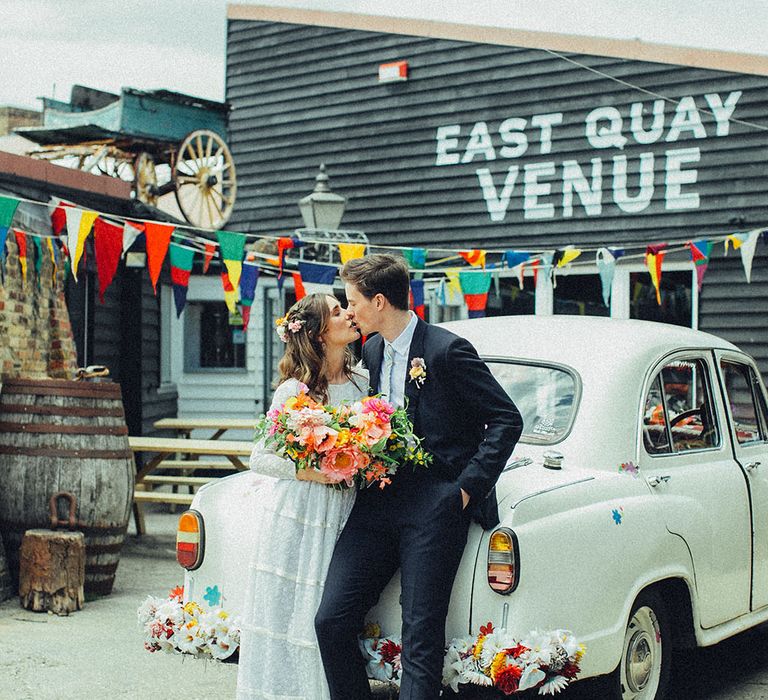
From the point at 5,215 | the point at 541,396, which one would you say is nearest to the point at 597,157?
the point at 5,215

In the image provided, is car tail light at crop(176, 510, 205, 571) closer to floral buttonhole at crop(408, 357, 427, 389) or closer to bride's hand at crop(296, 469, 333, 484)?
bride's hand at crop(296, 469, 333, 484)

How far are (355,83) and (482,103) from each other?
2.01 metres

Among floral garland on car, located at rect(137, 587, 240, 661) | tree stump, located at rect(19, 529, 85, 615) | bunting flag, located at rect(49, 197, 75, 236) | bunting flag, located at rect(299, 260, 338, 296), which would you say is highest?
bunting flag, located at rect(49, 197, 75, 236)

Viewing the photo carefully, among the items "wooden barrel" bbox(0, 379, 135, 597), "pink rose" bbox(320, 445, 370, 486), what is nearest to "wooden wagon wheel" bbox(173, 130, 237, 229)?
"wooden barrel" bbox(0, 379, 135, 597)

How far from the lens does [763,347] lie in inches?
435

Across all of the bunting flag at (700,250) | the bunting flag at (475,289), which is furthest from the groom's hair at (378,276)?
the bunting flag at (700,250)

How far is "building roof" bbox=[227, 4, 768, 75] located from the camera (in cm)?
1134

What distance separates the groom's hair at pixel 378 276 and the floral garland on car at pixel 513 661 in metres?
1.15

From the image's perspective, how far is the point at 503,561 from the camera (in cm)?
344

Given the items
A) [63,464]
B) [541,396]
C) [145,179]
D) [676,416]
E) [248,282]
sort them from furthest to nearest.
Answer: [145,179]
[248,282]
[63,464]
[676,416]
[541,396]

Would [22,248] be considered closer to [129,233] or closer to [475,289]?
[129,233]

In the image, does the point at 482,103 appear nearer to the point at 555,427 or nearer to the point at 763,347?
the point at 763,347

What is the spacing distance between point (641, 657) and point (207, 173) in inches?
423

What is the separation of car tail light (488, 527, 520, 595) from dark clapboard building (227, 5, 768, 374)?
6874 millimetres
